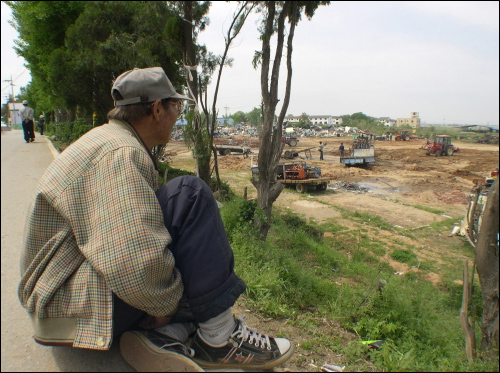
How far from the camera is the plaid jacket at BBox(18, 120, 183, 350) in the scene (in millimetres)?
1492

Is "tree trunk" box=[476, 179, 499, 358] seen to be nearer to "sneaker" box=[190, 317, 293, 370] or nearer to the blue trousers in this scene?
"sneaker" box=[190, 317, 293, 370]

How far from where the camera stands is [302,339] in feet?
8.02

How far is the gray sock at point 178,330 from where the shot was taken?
1.75m

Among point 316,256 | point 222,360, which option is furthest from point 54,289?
point 316,256

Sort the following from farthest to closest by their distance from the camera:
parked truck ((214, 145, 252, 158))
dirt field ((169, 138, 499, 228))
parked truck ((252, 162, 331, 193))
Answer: parked truck ((214, 145, 252, 158)), parked truck ((252, 162, 331, 193)), dirt field ((169, 138, 499, 228))

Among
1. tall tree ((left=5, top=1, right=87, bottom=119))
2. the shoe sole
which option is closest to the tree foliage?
tall tree ((left=5, top=1, right=87, bottom=119))

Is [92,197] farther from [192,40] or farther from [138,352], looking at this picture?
[192,40]

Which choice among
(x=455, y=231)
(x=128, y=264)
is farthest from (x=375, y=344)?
(x=455, y=231)

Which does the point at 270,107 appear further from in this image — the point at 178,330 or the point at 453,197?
the point at 453,197

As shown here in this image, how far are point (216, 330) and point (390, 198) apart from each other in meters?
15.5

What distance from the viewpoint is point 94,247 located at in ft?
4.96

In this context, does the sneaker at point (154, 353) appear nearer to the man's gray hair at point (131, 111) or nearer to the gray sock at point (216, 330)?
the gray sock at point (216, 330)

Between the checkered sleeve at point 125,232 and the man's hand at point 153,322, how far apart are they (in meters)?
0.13

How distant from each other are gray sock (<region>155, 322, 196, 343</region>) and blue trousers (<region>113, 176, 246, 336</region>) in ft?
0.58
